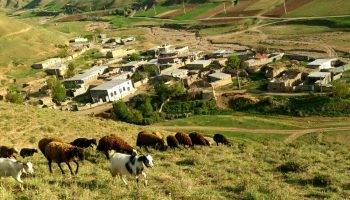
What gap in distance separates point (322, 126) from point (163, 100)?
23.9 metres

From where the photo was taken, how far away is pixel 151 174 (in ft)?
59.6

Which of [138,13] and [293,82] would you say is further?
[138,13]

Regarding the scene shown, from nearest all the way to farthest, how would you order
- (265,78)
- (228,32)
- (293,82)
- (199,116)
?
1. (199,116)
2. (293,82)
3. (265,78)
4. (228,32)

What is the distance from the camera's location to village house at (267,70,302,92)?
64.3 metres

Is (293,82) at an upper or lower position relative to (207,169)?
lower

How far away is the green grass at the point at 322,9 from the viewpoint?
118 metres

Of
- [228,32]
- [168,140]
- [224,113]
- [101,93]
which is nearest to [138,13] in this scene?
[228,32]

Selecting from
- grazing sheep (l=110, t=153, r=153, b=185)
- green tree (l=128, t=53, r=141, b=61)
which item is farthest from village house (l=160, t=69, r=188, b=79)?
grazing sheep (l=110, t=153, r=153, b=185)

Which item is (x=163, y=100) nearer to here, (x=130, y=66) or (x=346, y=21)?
(x=130, y=66)

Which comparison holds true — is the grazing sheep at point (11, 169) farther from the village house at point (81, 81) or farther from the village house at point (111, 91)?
the village house at point (81, 81)

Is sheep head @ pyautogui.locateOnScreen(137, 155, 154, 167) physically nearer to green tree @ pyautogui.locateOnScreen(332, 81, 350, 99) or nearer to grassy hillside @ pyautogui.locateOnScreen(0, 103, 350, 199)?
grassy hillside @ pyautogui.locateOnScreen(0, 103, 350, 199)

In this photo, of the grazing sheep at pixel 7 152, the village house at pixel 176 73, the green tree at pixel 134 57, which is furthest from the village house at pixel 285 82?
the grazing sheep at pixel 7 152

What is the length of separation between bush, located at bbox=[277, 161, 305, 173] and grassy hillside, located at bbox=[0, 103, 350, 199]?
7 centimetres

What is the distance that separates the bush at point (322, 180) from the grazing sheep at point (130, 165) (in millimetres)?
7456
